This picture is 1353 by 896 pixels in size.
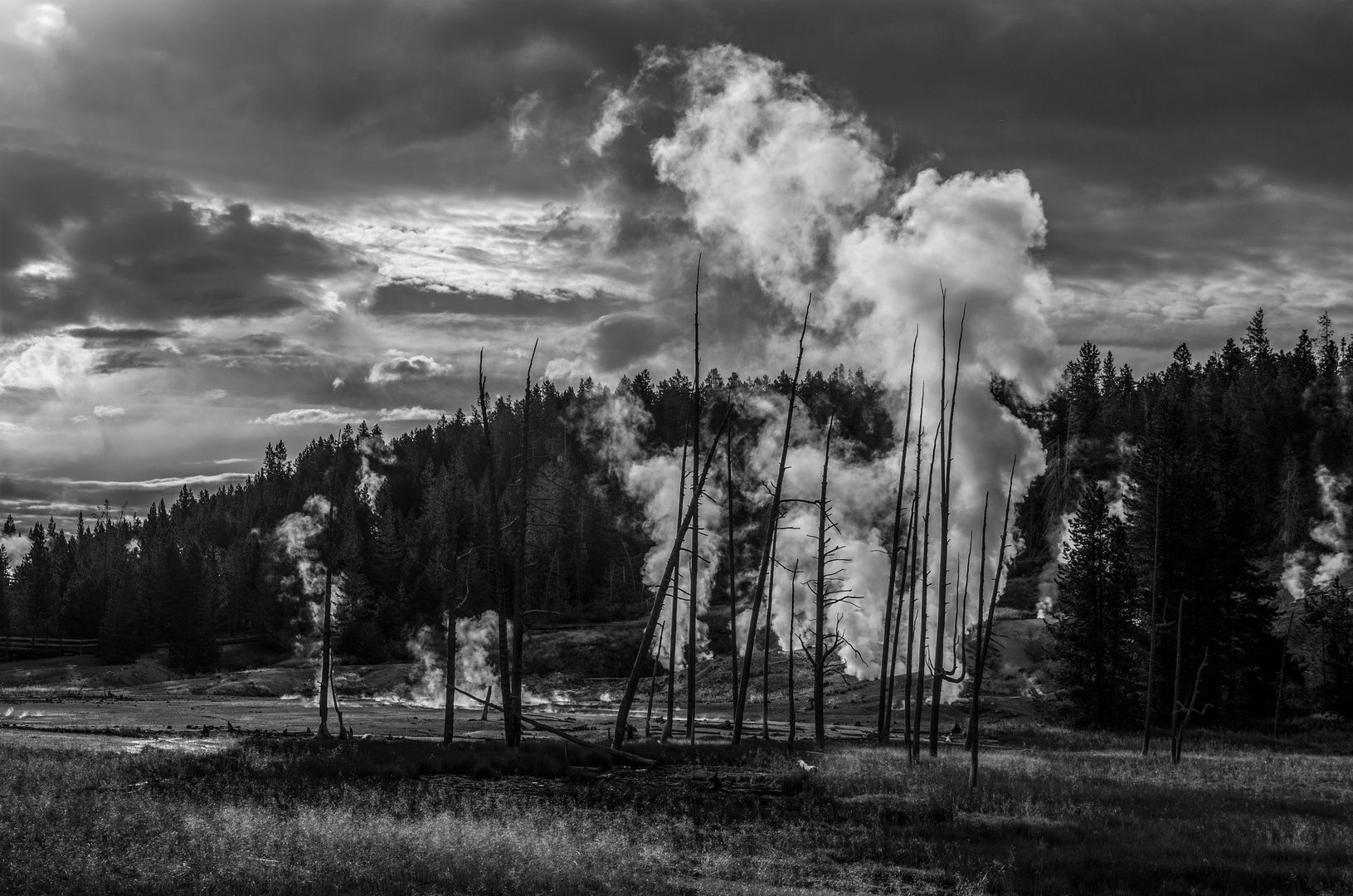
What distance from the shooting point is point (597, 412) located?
17350cm

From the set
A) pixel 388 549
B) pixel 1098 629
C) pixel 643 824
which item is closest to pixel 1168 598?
pixel 1098 629

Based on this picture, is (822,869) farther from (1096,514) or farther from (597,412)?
(597,412)

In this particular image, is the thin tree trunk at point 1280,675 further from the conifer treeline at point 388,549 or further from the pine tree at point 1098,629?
the conifer treeline at point 388,549

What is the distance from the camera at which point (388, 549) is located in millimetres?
102812

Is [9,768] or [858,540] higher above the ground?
[858,540]

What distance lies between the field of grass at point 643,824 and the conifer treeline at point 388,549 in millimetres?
28890

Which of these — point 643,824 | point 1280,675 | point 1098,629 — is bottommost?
point 1280,675

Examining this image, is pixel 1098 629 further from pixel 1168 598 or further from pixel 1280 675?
pixel 1280 675

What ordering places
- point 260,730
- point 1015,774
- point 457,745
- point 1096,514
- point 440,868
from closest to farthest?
point 440,868
point 1015,774
point 457,745
point 260,730
point 1096,514

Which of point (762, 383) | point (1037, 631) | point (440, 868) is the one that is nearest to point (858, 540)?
point (1037, 631)

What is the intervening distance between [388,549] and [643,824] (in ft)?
287

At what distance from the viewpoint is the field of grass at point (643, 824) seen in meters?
14.5

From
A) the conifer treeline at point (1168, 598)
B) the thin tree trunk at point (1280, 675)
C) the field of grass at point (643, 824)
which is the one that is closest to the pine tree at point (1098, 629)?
the conifer treeline at point (1168, 598)

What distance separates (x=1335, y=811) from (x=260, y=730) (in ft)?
115
